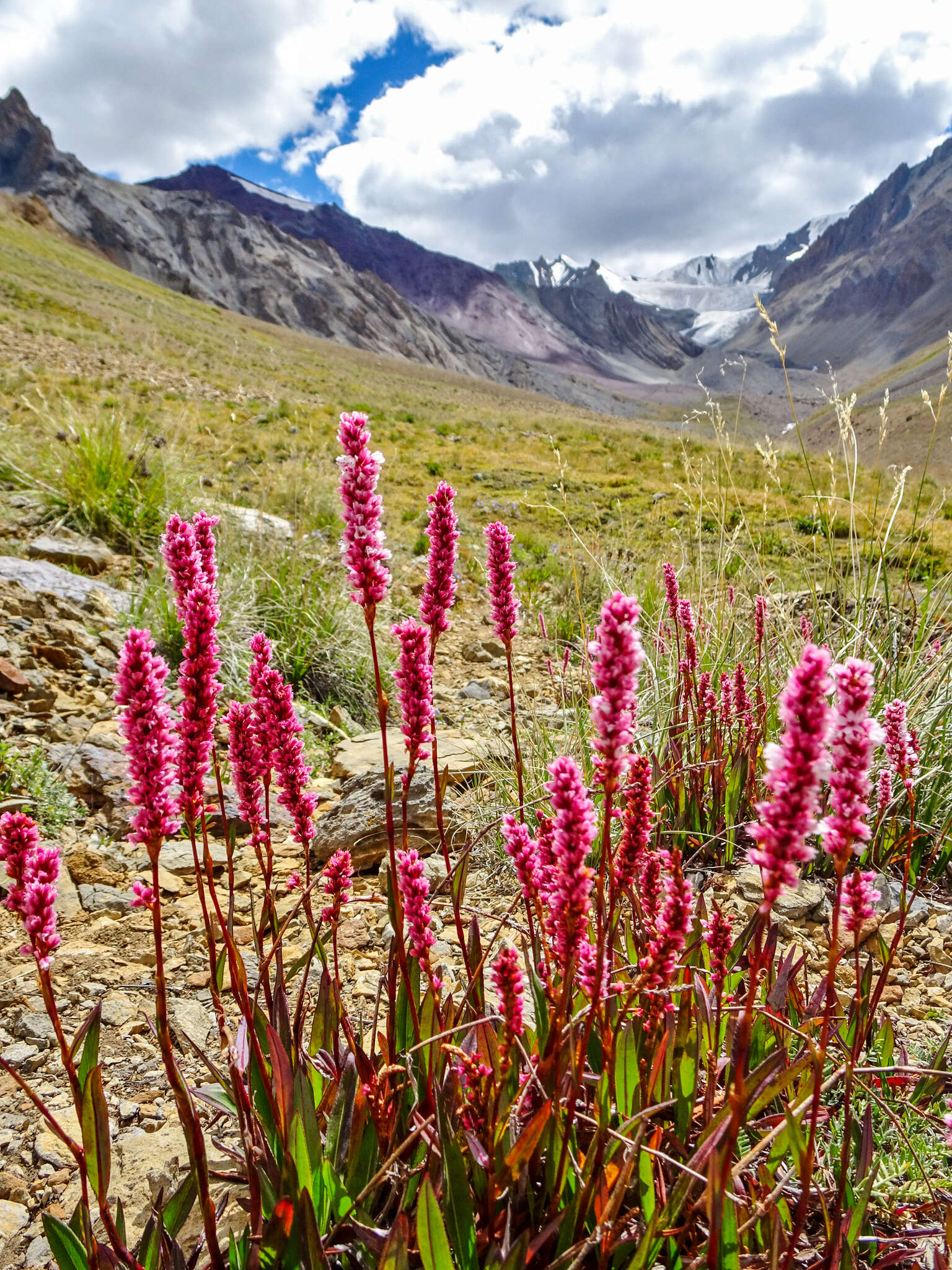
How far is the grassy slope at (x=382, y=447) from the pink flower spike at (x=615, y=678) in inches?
138

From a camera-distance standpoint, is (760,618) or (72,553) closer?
(760,618)

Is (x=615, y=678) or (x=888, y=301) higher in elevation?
(x=888, y=301)

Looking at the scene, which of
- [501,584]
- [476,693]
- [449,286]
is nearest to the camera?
[501,584]

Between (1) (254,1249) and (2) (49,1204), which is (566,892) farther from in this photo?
(2) (49,1204)

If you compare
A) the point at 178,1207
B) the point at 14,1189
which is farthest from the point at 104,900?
the point at 178,1207

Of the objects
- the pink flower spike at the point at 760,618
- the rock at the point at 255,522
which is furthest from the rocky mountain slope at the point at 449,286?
the pink flower spike at the point at 760,618

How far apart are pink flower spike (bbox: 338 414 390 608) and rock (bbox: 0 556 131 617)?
16.6 ft

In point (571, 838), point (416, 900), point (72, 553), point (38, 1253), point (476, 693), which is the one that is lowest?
point (38, 1253)

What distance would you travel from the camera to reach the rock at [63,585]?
5645 mm

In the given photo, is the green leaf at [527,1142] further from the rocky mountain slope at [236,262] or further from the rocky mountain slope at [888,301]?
the rocky mountain slope at [888,301]

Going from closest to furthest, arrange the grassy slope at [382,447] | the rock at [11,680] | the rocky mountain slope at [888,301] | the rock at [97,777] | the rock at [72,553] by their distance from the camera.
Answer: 1. the rock at [97,777]
2. the rock at [11,680]
3. the rock at [72,553]
4. the grassy slope at [382,447]
5. the rocky mountain slope at [888,301]

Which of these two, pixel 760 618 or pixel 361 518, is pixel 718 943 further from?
pixel 760 618

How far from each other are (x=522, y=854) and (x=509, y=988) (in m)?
0.34

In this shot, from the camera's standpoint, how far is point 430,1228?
1.29 m
